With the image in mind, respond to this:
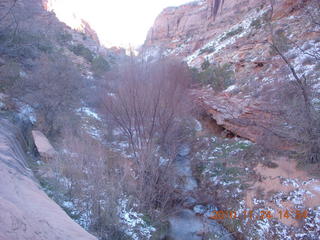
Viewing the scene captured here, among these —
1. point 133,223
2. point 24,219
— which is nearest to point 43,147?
point 133,223

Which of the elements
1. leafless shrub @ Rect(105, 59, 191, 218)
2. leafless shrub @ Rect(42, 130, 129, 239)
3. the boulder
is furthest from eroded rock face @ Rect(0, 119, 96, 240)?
leafless shrub @ Rect(105, 59, 191, 218)

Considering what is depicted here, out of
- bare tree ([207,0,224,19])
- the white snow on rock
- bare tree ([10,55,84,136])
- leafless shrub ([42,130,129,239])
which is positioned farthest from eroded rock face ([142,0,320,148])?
bare tree ([207,0,224,19])

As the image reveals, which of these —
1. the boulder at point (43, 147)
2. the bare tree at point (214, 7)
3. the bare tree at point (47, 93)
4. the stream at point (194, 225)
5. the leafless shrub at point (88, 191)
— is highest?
the bare tree at point (214, 7)

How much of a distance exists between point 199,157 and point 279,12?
1345 cm

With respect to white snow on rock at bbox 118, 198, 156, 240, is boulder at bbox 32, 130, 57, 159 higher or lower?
higher

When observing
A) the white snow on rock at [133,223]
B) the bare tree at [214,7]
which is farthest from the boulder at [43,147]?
the bare tree at [214,7]

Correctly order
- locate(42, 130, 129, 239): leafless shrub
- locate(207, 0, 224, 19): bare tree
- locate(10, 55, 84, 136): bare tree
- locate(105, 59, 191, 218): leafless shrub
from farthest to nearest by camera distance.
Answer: locate(207, 0, 224, 19): bare tree
locate(10, 55, 84, 136): bare tree
locate(105, 59, 191, 218): leafless shrub
locate(42, 130, 129, 239): leafless shrub

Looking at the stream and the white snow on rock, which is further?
the stream

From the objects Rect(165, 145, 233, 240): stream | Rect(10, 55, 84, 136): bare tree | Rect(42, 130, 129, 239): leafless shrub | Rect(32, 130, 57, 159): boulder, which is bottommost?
Rect(165, 145, 233, 240): stream

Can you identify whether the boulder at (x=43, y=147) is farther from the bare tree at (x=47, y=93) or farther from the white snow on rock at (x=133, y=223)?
the white snow on rock at (x=133, y=223)

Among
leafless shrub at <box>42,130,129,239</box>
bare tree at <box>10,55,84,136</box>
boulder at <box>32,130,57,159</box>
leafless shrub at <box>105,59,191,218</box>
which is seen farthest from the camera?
bare tree at <box>10,55,84,136</box>

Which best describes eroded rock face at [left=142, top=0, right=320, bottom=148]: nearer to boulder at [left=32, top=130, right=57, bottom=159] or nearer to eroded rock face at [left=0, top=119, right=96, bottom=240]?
boulder at [left=32, top=130, right=57, bottom=159]

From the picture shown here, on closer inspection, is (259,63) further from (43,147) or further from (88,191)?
(43,147)

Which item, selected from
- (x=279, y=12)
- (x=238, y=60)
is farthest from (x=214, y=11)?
(x=238, y=60)
